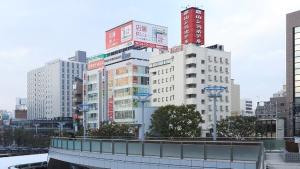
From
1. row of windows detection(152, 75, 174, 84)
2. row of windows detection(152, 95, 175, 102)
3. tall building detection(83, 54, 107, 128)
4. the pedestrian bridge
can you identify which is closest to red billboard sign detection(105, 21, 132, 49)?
tall building detection(83, 54, 107, 128)

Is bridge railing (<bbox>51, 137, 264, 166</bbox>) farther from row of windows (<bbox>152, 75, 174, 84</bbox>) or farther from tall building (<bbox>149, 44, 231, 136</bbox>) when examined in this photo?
row of windows (<bbox>152, 75, 174, 84</bbox>)

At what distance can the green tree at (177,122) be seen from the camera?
179ft

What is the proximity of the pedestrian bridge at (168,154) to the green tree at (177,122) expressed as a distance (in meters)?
25.8

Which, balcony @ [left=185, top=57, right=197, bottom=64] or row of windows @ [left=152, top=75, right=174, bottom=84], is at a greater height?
balcony @ [left=185, top=57, right=197, bottom=64]

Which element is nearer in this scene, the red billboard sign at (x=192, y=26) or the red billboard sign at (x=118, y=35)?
the red billboard sign at (x=192, y=26)

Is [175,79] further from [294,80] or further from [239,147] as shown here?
[239,147]

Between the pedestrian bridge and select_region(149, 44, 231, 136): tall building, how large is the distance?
6305 centimetres

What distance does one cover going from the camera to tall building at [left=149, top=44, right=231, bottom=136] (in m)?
91.6

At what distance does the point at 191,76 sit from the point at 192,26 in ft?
38.3

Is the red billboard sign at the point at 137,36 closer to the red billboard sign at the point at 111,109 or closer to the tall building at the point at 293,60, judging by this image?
the red billboard sign at the point at 111,109

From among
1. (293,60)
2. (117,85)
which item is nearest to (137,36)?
(117,85)

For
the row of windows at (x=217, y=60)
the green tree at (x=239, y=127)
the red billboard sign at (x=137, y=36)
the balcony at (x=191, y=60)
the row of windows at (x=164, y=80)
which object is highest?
the red billboard sign at (x=137, y=36)

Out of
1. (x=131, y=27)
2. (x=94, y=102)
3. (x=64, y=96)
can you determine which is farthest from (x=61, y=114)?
(x=131, y=27)

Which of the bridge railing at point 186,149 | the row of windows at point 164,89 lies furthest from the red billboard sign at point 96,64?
the bridge railing at point 186,149
